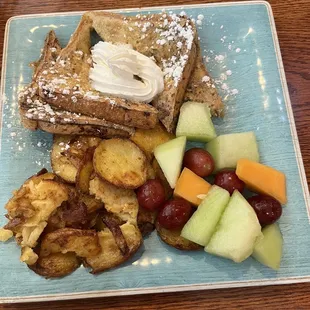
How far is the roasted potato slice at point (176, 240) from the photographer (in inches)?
62.9

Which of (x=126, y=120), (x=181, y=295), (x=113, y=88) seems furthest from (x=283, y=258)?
(x=113, y=88)

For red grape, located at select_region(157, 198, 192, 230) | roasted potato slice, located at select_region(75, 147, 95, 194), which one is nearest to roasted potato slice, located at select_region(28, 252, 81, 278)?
roasted potato slice, located at select_region(75, 147, 95, 194)

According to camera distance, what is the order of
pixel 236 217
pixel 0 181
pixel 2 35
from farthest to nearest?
1. pixel 2 35
2. pixel 0 181
3. pixel 236 217

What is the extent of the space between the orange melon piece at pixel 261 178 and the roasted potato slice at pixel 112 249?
0.46m

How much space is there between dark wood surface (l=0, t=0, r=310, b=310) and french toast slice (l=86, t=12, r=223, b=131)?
36cm

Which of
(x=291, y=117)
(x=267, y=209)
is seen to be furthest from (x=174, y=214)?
(x=291, y=117)

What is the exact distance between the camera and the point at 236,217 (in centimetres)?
151

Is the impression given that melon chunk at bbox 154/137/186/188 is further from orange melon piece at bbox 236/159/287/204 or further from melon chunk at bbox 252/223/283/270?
melon chunk at bbox 252/223/283/270

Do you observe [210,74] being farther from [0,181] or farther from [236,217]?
[0,181]

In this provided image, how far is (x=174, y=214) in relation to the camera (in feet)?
5.07

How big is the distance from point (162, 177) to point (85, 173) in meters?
0.31

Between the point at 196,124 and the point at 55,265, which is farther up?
the point at 196,124

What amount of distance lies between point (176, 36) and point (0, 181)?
97cm

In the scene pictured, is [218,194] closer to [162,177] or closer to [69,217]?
[162,177]
